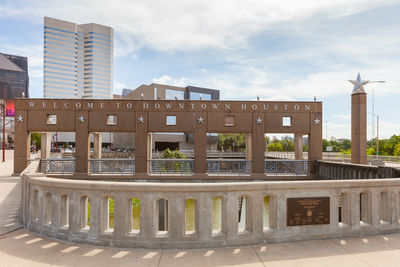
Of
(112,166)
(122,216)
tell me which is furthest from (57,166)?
(122,216)

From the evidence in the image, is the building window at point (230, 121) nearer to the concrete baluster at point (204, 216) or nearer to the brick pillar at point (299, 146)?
the brick pillar at point (299, 146)

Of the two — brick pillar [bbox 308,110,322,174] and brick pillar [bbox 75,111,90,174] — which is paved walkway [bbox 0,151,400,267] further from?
brick pillar [bbox 308,110,322,174]

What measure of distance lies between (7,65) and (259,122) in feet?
786

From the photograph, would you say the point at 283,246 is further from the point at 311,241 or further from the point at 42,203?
the point at 42,203

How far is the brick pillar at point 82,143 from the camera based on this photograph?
19328 millimetres

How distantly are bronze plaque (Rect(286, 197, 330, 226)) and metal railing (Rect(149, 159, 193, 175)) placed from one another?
46.7ft

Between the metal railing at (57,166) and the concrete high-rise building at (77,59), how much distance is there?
16987cm

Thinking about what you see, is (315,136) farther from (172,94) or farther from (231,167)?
(172,94)

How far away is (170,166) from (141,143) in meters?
3.03

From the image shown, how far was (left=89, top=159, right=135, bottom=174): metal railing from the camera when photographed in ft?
62.6

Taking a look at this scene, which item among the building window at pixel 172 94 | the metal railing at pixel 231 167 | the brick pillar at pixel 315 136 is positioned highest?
the building window at pixel 172 94

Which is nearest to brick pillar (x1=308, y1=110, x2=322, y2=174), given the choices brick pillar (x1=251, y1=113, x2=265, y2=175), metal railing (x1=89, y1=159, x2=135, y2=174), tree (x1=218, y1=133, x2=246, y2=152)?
brick pillar (x1=251, y1=113, x2=265, y2=175)

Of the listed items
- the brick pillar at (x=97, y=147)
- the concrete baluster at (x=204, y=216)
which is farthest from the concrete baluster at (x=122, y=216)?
the brick pillar at (x=97, y=147)

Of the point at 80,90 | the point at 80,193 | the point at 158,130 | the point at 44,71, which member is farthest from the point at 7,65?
the point at 80,193
